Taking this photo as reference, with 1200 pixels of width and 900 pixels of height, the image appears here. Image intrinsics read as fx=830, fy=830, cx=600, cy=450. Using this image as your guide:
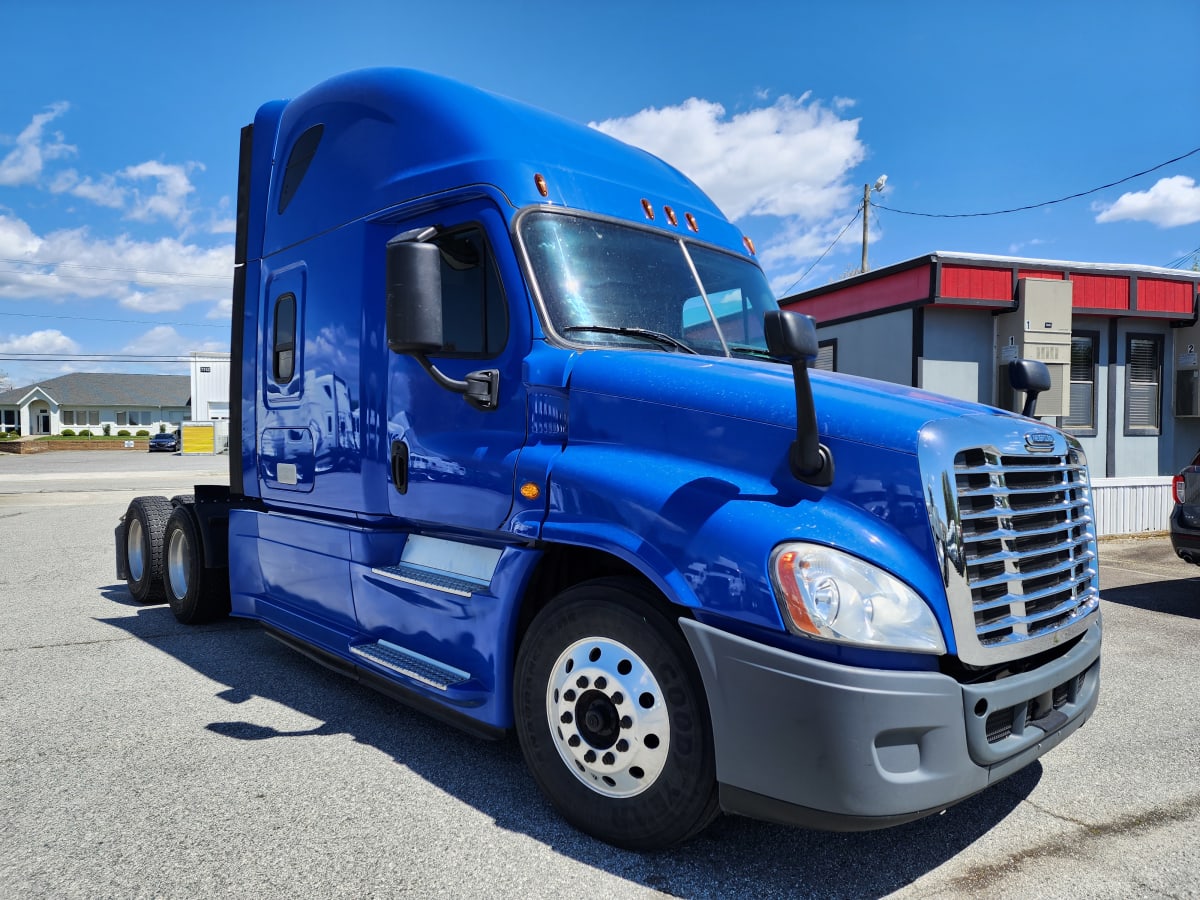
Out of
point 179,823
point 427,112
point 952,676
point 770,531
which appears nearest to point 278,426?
point 427,112

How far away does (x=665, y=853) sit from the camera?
2918 mm

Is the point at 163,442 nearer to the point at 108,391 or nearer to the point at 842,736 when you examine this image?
the point at 108,391

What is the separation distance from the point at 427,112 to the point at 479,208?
76 cm

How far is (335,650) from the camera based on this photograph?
→ 4.27m

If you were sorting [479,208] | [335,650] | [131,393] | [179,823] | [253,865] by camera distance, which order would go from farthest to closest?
[131,393] < [335,650] < [479,208] < [179,823] < [253,865]

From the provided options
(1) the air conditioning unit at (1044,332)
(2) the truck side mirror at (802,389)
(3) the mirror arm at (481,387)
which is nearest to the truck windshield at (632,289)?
(3) the mirror arm at (481,387)

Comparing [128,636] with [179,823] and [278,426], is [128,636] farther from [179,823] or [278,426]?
[179,823]

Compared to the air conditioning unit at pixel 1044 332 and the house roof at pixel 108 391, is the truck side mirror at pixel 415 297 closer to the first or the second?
the air conditioning unit at pixel 1044 332

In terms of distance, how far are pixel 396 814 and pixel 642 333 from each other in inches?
83.7

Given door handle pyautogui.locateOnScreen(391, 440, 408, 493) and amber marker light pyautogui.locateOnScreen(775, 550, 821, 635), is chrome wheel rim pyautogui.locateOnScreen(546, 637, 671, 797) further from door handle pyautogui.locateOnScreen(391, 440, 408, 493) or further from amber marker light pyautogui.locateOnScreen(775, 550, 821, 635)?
door handle pyautogui.locateOnScreen(391, 440, 408, 493)

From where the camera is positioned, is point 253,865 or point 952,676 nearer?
point 952,676

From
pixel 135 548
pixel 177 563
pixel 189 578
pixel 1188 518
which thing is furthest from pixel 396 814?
pixel 1188 518

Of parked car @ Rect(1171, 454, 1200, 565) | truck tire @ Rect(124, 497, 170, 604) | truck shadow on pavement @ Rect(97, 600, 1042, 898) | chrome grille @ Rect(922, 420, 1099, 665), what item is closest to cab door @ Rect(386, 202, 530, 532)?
truck shadow on pavement @ Rect(97, 600, 1042, 898)

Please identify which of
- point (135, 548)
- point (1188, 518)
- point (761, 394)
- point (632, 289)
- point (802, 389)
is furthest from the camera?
point (135, 548)
